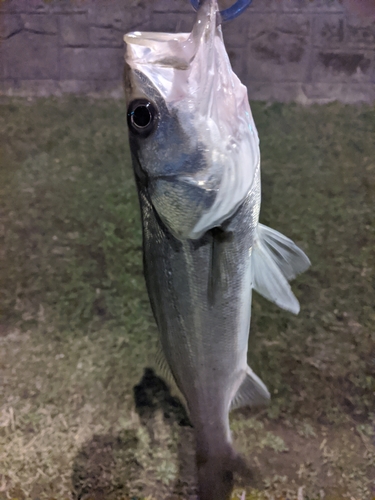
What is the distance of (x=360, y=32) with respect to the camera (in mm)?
1311

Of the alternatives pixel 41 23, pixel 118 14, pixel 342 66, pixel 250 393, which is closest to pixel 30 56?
pixel 41 23

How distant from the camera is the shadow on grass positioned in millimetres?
1189

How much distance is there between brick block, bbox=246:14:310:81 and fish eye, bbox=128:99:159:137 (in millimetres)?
1026

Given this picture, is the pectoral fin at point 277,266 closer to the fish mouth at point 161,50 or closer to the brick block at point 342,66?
the fish mouth at point 161,50

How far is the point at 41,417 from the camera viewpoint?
127 centimetres

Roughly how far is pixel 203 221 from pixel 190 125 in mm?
176

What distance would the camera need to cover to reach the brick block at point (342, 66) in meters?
1.34

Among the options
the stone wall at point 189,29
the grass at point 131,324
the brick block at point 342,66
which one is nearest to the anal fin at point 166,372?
the grass at point 131,324

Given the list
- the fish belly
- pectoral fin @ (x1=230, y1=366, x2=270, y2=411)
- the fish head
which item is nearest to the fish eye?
the fish head

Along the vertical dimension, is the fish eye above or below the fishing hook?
below

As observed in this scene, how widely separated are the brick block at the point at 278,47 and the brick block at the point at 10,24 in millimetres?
1036

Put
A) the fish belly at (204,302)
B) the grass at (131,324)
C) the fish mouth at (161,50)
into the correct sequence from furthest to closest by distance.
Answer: the grass at (131,324) < the fish belly at (204,302) < the fish mouth at (161,50)

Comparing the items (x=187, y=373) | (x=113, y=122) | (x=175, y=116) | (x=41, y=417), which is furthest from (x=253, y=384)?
(x=113, y=122)

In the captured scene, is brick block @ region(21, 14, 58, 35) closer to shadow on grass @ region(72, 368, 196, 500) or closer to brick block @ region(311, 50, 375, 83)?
brick block @ region(311, 50, 375, 83)
